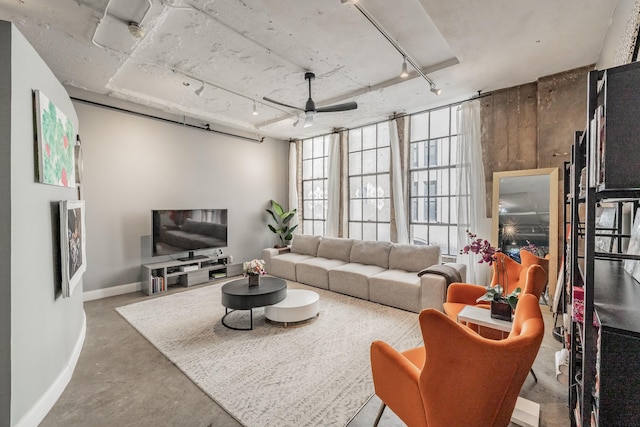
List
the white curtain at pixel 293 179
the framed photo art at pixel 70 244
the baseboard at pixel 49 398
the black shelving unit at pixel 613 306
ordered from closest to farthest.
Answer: the black shelving unit at pixel 613 306
the baseboard at pixel 49 398
the framed photo art at pixel 70 244
the white curtain at pixel 293 179

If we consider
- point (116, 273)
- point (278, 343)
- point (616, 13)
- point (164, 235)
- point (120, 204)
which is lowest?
point (278, 343)

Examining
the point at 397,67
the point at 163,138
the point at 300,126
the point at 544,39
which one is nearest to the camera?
the point at 544,39

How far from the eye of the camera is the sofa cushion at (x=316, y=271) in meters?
4.65

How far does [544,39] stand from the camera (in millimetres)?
2773

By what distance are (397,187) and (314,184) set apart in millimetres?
2285

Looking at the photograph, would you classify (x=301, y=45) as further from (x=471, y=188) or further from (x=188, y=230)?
(x=188, y=230)

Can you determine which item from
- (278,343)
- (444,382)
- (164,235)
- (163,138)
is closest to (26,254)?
(278,343)

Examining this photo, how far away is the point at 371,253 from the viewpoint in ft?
15.4

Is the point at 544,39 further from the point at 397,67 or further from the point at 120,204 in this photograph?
the point at 120,204

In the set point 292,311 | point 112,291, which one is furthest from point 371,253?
point 112,291

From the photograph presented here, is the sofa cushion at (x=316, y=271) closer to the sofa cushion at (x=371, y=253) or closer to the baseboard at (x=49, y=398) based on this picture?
the sofa cushion at (x=371, y=253)

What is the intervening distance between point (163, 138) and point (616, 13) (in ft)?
19.1

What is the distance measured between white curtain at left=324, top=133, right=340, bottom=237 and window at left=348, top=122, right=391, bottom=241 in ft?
0.93

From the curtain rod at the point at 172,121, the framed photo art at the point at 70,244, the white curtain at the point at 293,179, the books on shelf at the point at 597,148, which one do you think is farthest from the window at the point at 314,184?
the books on shelf at the point at 597,148
